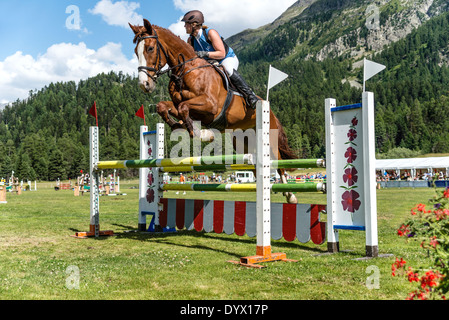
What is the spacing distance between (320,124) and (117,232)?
378 feet

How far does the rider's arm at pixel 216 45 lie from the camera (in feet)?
19.7

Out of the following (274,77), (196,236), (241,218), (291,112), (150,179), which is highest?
(291,112)

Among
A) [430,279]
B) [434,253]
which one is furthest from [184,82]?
[430,279]

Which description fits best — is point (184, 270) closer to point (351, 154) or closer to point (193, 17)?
point (351, 154)

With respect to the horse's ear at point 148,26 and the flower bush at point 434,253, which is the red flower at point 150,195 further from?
the flower bush at point 434,253

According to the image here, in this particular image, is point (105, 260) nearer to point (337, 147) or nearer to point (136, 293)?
point (136, 293)

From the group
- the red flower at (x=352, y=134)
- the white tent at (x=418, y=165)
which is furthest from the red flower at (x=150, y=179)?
the white tent at (x=418, y=165)

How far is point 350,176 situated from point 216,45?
2.72 m

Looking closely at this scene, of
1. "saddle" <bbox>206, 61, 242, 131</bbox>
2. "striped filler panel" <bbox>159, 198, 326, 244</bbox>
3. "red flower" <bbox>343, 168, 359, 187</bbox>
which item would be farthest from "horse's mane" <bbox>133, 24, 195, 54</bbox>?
"red flower" <bbox>343, 168, 359, 187</bbox>

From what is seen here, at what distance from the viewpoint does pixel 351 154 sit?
217 inches

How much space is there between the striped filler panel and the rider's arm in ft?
7.89

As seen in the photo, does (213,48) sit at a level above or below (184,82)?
above

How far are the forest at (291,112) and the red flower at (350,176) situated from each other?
69.8 m

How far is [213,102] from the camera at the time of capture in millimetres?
5629
